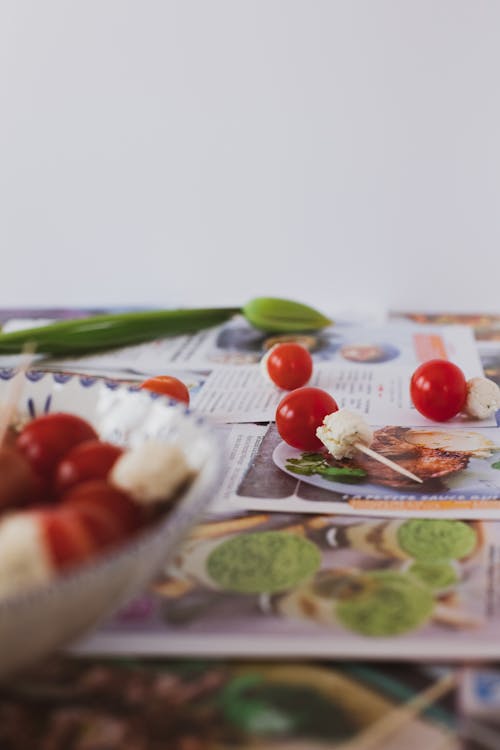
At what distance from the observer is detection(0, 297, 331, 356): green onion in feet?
3.70

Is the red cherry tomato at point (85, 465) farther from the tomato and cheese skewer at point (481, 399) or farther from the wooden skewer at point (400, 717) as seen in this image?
the tomato and cheese skewer at point (481, 399)

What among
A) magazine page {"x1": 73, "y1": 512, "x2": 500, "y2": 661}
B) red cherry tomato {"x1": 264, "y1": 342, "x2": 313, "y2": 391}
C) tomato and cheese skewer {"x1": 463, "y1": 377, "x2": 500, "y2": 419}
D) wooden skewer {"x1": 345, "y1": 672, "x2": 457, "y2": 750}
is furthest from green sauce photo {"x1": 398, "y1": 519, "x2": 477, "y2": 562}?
red cherry tomato {"x1": 264, "y1": 342, "x2": 313, "y2": 391}

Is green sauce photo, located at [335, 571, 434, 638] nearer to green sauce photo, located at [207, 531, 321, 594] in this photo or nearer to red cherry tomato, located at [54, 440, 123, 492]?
green sauce photo, located at [207, 531, 321, 594]

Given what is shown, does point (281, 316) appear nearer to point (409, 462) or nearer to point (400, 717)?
point (409, 462)

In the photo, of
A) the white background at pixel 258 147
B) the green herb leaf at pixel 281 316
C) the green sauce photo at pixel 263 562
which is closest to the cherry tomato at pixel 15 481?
the green sauce photo at pixel 263 562

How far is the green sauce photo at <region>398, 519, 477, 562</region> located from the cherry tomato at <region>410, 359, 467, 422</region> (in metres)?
0.22

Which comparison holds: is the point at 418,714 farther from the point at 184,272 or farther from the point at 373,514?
the point at 184,272

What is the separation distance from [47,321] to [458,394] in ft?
2.21

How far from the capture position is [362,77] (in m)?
1.64

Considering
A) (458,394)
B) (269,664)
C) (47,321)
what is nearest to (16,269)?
(47,321)

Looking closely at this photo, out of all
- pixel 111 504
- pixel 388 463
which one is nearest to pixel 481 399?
pixel 388 463

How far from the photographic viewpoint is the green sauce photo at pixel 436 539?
0.60m

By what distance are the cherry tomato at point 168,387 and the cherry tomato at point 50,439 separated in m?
0.26

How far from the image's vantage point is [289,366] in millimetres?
977
